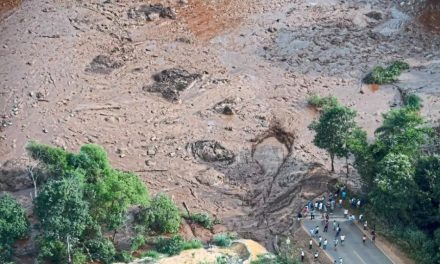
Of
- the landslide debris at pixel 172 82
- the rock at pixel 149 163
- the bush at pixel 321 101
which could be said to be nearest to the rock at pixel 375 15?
the bush at pixel 321 101

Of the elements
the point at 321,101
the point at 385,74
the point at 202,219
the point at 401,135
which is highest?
the point at 385,74

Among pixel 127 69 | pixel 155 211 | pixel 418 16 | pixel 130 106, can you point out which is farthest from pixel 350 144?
pixel 418 16

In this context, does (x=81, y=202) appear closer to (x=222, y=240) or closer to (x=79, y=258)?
(x=79, y=258)

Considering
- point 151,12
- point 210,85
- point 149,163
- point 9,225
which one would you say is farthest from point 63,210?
point 151,12

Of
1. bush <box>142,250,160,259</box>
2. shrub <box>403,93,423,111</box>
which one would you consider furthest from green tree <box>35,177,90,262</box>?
shrub <box>403,93,423,111</box>

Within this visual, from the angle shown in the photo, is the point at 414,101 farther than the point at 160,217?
Yes

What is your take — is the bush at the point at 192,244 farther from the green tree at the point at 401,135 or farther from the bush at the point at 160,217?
the green tree at the point at 401,135
